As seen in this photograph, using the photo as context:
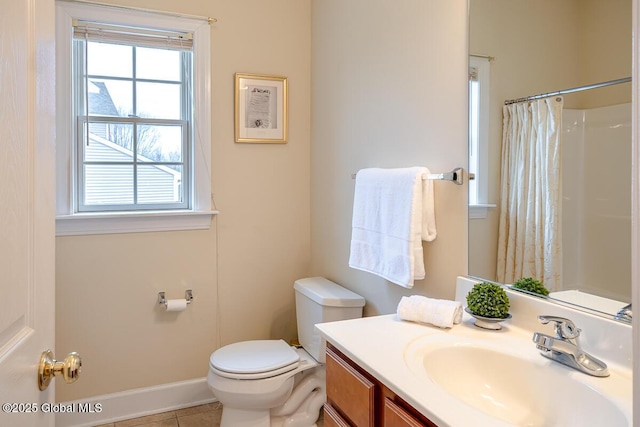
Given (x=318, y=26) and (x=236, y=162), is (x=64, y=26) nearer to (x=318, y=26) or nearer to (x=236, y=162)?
(x=236, y=162)

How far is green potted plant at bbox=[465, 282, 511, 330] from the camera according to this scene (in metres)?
1.33

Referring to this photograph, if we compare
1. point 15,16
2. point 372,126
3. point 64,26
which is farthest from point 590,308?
point 64,26

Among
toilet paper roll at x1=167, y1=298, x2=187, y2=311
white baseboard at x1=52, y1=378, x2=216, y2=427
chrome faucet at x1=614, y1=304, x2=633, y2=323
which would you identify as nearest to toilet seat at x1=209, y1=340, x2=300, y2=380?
toilet paper roll at x1=167, y1=298, x2=187, y2=311

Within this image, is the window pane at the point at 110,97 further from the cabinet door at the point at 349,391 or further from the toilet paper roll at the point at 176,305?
the cabinet door at the point at 349,391

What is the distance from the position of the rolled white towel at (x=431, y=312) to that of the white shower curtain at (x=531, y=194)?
197mm

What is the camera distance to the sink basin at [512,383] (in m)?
1.00

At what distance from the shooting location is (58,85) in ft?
7.36

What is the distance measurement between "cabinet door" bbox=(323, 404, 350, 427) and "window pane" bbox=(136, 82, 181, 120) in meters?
1.83

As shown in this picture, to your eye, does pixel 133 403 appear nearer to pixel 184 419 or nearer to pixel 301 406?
pixel 184 419

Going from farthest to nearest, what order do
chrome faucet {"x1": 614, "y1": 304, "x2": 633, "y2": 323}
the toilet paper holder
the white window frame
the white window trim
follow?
1. the toilet paper holder
2. the white window trim
3. the white window frame
4. chrome faucet {"x1": 614, "y1": 304, "x2": 633, "y2": 323}


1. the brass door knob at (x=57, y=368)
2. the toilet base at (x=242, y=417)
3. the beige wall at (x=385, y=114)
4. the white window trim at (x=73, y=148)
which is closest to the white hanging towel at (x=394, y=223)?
the beige wall at (x=385, y=114)

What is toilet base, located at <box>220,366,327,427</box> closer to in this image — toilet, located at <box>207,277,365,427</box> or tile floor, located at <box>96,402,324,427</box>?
toilet, located at <box>207,277,365,427</box>

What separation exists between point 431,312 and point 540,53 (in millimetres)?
835

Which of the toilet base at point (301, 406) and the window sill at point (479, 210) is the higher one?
the window sill at point (479, 210)
